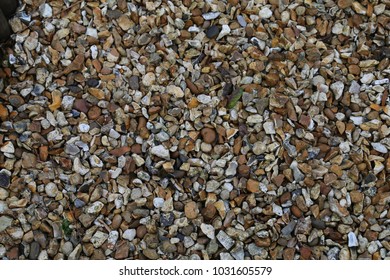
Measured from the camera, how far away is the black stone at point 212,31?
2.29 m

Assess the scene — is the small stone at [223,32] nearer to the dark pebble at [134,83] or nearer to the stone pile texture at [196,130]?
the stone pile texture at [196,130]

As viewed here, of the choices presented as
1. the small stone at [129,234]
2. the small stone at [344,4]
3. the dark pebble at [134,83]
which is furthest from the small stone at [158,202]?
the small stone at [344,4]

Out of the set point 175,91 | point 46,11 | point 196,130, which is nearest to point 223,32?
point 175,91

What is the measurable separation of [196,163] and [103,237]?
1.34ft

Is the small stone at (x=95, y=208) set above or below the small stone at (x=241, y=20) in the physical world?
below

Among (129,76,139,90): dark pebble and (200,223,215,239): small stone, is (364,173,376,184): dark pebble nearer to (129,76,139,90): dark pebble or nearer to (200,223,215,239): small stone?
(200,223,215,239): small stone

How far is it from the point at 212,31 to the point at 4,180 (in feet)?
3.12


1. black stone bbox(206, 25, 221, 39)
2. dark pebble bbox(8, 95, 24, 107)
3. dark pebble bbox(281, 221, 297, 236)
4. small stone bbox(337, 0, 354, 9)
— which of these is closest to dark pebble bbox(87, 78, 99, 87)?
dark pebble bbox(8, 95, 24, 107)

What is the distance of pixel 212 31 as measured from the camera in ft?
7.53

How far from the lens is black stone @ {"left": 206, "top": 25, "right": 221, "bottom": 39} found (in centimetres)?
229

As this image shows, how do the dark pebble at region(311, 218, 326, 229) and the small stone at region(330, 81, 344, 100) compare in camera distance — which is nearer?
the dark pebble at region(311, 218, 326, 229)

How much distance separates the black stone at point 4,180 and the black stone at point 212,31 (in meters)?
0.92

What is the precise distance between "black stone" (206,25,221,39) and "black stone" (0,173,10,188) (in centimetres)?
92

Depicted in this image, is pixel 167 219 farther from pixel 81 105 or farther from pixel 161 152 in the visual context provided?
pixel 81 105
